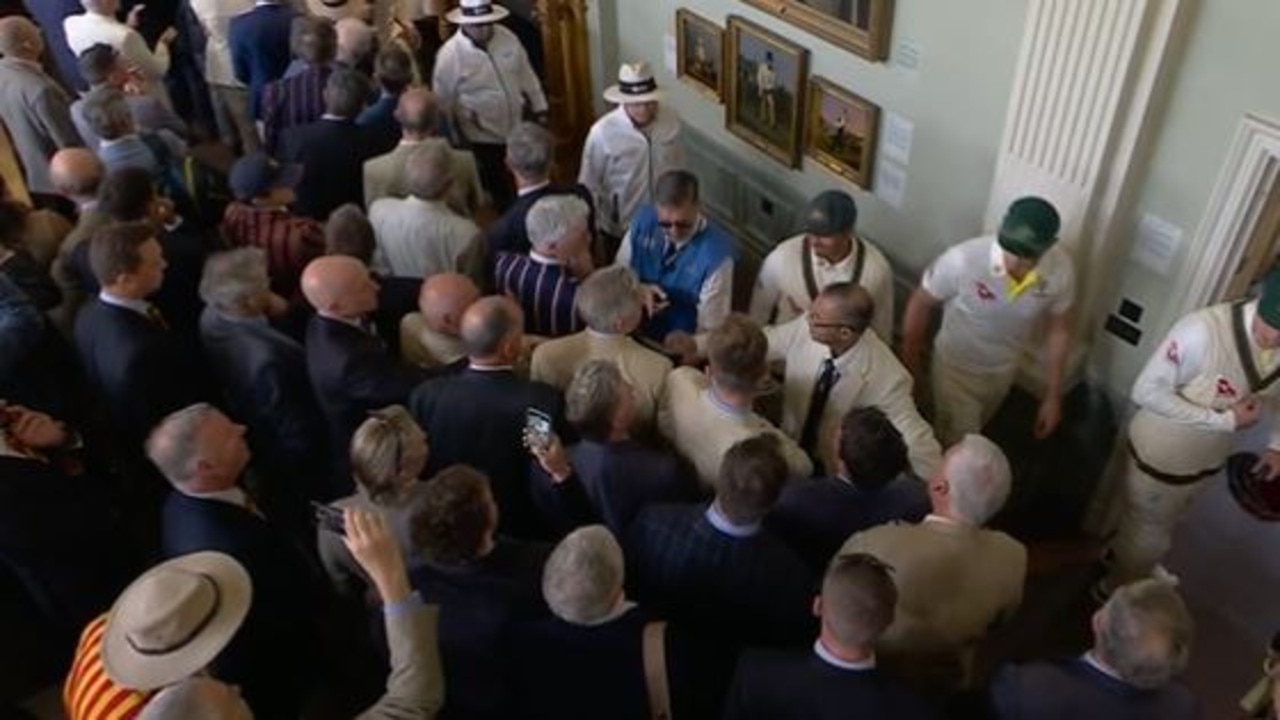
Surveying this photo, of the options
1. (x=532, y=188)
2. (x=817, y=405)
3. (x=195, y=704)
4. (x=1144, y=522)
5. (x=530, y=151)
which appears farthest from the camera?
(x=532, y=188)

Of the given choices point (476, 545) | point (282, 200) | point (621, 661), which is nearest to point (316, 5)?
point (282, 200)

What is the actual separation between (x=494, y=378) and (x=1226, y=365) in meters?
2.65

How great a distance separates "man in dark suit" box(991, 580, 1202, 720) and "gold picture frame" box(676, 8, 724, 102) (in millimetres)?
4180

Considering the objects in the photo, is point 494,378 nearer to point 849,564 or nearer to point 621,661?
point 621,661

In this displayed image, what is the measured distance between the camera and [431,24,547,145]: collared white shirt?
609 cm

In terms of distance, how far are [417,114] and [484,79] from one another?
1.20m

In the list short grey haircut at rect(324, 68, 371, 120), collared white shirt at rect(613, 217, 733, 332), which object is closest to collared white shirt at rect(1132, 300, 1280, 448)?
collared white shirt at rect(613, 217, 733, 332)

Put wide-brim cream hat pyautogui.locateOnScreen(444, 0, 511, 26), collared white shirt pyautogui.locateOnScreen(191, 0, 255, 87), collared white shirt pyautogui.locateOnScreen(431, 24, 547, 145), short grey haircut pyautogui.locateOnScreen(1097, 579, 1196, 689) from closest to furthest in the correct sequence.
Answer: short grey haircut pyautogui.locateOnScreen(1097, 579, 1196, 689), wide-brim cream hat pyautogui.locateOnScreen(444, 0, 511, 26), collared white shirt pyautogui.locateOnScreen(431, 24, 547, 145), collared white shirt pyautogui.locateOnScreen(191, 0, 255, 87)

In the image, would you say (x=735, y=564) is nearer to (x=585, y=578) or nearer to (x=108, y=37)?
(x=585, y=578)

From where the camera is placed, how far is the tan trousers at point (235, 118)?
700cm

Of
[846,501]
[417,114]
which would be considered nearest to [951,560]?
[846,501]

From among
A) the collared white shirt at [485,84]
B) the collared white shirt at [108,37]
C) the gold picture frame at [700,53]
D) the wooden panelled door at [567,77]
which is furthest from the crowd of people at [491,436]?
the wooden panelled door at [567,77]

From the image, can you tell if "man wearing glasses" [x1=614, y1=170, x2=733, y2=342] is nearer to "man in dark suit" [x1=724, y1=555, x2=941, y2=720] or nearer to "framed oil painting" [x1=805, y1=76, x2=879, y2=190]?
"framed oil painting" [x1=805, y1=76, x2=879, y2=190]

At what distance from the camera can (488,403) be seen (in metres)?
3.70
